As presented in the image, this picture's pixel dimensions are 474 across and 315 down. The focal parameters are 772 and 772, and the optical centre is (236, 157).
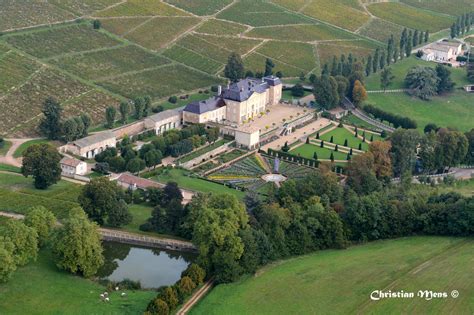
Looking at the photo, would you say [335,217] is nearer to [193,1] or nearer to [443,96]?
[443,96]

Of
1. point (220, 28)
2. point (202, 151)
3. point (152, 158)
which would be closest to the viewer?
point (152, 158)

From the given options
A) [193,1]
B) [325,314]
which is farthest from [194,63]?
[325,314]

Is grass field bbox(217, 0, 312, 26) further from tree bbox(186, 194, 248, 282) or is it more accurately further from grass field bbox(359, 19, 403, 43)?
tree bbox(186, 194, 248, 282)

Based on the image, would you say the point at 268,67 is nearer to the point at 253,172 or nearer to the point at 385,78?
the point at 385,78

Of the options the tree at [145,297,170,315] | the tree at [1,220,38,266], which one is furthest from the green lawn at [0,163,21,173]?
the tree at [145,297,170,315]

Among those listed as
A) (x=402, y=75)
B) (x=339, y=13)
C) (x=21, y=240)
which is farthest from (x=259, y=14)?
(x=21, y=240)
